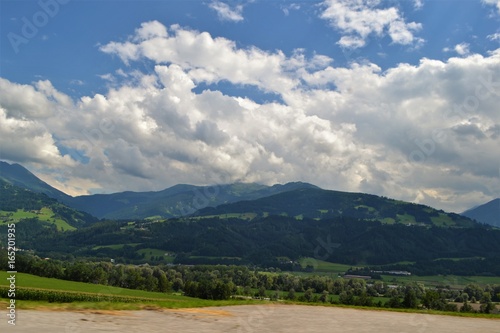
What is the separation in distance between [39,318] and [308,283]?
13917cm

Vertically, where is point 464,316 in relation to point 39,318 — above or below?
below

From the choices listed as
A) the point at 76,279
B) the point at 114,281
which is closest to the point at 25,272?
the point at 76,279

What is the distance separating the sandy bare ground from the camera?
15.1 metres

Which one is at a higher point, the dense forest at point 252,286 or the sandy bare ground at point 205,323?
the sandy bare ground at point 205,323

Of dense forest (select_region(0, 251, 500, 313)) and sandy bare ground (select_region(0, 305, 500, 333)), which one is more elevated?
sandy bare ground (select_region(0, 305, 500, 333))

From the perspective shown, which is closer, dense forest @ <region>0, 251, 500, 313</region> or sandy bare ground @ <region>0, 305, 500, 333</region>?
sandy bare ground @ <region>0, 305, 500, 333</region>

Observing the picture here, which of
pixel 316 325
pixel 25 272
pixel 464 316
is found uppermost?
pixel 316 325

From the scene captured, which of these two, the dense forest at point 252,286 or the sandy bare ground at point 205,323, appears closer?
the sandy bare ground at point 205,323

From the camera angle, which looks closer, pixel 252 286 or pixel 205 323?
pixel 205 323

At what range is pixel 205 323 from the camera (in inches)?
714

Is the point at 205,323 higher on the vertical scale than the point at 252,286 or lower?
higher

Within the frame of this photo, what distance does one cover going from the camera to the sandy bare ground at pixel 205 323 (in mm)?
15062

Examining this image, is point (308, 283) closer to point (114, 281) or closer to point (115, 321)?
point (114, 281)

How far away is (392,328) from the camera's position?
19.4 meters
